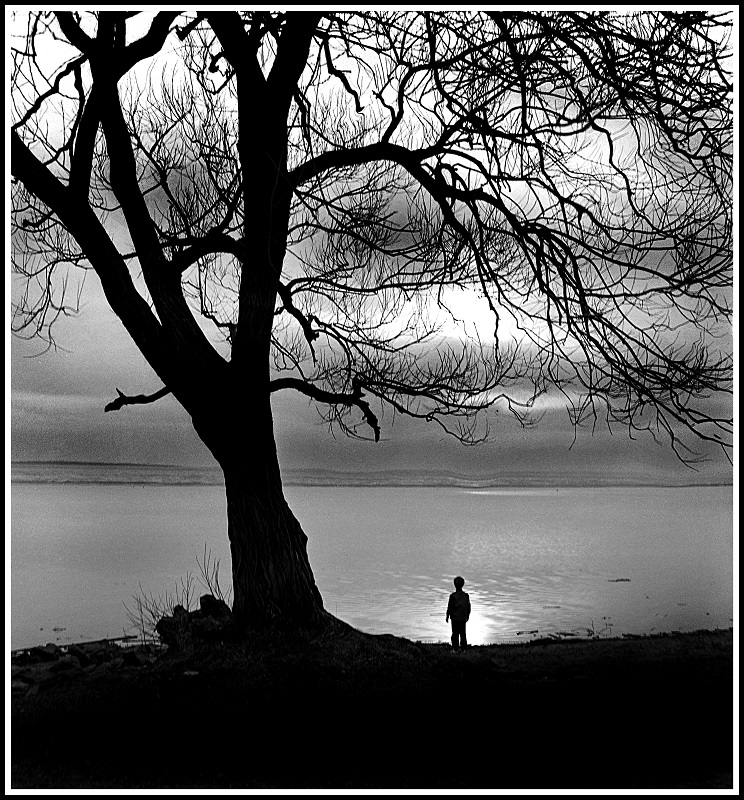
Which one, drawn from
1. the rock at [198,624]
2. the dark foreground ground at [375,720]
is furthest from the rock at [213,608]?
the dark foreground ground at [375,720]

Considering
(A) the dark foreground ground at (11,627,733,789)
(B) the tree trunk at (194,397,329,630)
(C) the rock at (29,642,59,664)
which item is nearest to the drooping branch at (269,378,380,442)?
(B) the tree trunk at (194,397,329,630)

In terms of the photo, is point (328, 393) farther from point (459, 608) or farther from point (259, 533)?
point (459, 608)

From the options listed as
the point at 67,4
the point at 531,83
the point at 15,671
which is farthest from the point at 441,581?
the point at 67,4

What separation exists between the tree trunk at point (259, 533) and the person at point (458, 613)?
202 centimetres

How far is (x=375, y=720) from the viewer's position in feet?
21.4

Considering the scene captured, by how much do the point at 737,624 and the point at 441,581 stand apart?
5.72 meters

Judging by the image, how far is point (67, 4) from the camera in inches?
242

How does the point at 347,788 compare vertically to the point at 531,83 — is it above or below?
below

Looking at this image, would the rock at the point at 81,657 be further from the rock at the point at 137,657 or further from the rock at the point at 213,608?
the rock at the point at 213,608

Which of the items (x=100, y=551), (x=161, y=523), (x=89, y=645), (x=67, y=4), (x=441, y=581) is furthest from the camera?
(x=161, y=523)

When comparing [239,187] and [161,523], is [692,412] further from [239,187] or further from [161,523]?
[161,523]

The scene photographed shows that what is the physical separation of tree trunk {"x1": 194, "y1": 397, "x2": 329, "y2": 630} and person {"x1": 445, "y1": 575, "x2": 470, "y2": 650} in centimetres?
202

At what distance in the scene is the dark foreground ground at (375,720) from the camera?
5.72m

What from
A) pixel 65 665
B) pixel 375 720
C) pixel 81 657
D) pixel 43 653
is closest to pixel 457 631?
pixel 375 720
